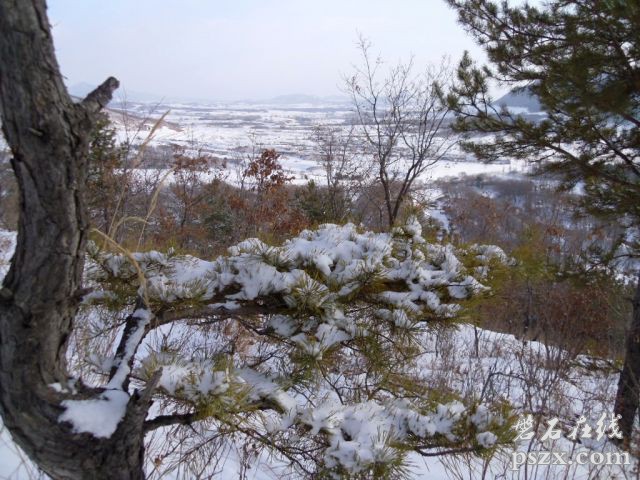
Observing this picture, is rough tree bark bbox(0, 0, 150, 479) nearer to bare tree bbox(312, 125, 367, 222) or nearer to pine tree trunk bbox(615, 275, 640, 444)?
pine tree trunk bbox(615, 275, 640, 444)

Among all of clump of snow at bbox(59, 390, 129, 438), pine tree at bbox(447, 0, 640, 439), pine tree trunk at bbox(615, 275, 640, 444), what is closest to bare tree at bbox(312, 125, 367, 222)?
pine tree at bbox(447, 0, 640, 439)

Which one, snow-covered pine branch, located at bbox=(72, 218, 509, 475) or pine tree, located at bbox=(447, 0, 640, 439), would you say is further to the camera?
pine tree, located at bbox=(447, 0, 640, 439)

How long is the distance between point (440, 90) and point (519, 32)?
3.78 feet

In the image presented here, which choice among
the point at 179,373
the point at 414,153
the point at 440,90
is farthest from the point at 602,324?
the point at 179,373

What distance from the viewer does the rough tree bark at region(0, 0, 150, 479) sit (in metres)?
0.85

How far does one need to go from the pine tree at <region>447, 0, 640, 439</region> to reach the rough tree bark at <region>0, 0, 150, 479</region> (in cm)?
375


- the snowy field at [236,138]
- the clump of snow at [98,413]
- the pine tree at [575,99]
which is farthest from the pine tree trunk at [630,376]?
the clump of snow at [98,413]

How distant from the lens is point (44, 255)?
0.96 metres

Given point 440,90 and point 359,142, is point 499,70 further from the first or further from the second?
point 359,142

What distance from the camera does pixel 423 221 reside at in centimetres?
201

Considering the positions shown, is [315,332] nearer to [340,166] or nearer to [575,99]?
[575,99]

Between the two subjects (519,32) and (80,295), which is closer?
(80,295)

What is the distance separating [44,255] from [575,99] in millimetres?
4152

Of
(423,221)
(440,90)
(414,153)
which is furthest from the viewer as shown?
(414,153)
